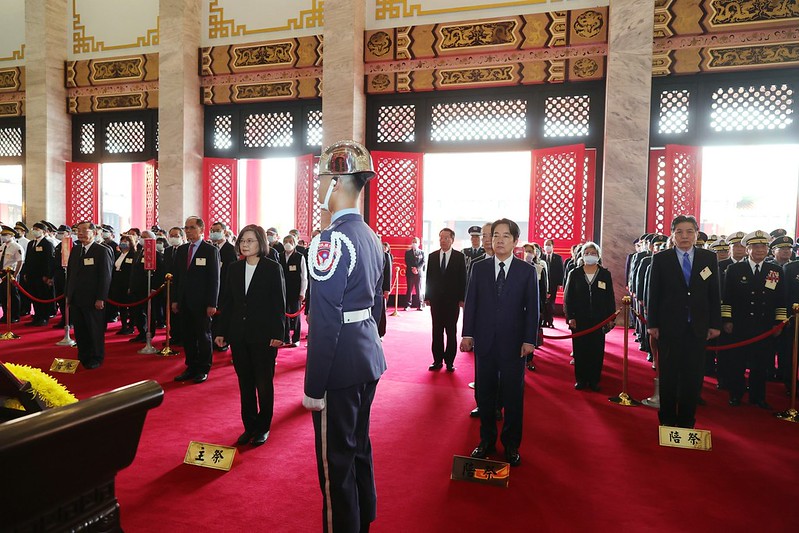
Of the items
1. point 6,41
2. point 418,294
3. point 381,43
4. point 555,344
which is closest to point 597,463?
point 555,344

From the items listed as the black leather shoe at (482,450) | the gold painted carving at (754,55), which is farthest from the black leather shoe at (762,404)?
the gold painted carving at (754,55)

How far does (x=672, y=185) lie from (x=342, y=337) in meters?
9.22

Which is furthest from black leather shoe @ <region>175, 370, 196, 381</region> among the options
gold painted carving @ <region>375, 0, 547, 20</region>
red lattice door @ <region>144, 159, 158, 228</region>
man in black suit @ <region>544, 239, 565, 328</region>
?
gold painted carving @ <region>375, 0, 547, 20</region>

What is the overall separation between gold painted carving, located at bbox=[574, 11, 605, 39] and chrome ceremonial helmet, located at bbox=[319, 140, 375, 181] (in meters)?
9.20

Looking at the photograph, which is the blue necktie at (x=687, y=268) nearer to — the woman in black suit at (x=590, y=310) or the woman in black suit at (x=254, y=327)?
the woman in black suit at (x=590, y=310)

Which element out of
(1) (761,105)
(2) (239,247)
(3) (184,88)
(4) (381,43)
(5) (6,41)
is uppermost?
(5) (6,41)

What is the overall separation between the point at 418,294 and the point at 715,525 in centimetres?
914

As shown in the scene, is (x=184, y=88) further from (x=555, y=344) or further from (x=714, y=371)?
(x=714, y=371)

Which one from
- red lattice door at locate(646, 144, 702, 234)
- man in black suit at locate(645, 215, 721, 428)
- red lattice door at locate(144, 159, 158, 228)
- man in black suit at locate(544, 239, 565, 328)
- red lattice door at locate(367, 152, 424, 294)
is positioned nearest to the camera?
man in black suit at locate(645, 215, 721, 428)

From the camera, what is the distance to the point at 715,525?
264 cm

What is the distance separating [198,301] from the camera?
206 inches

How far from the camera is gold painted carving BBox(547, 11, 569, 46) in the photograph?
9641 millimetres

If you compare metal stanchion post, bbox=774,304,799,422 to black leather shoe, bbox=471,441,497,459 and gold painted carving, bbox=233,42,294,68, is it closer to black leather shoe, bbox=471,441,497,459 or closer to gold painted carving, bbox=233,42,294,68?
black leather shoe, bbox=471,441,497,459

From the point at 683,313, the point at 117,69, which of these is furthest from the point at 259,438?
the point at 117,69
